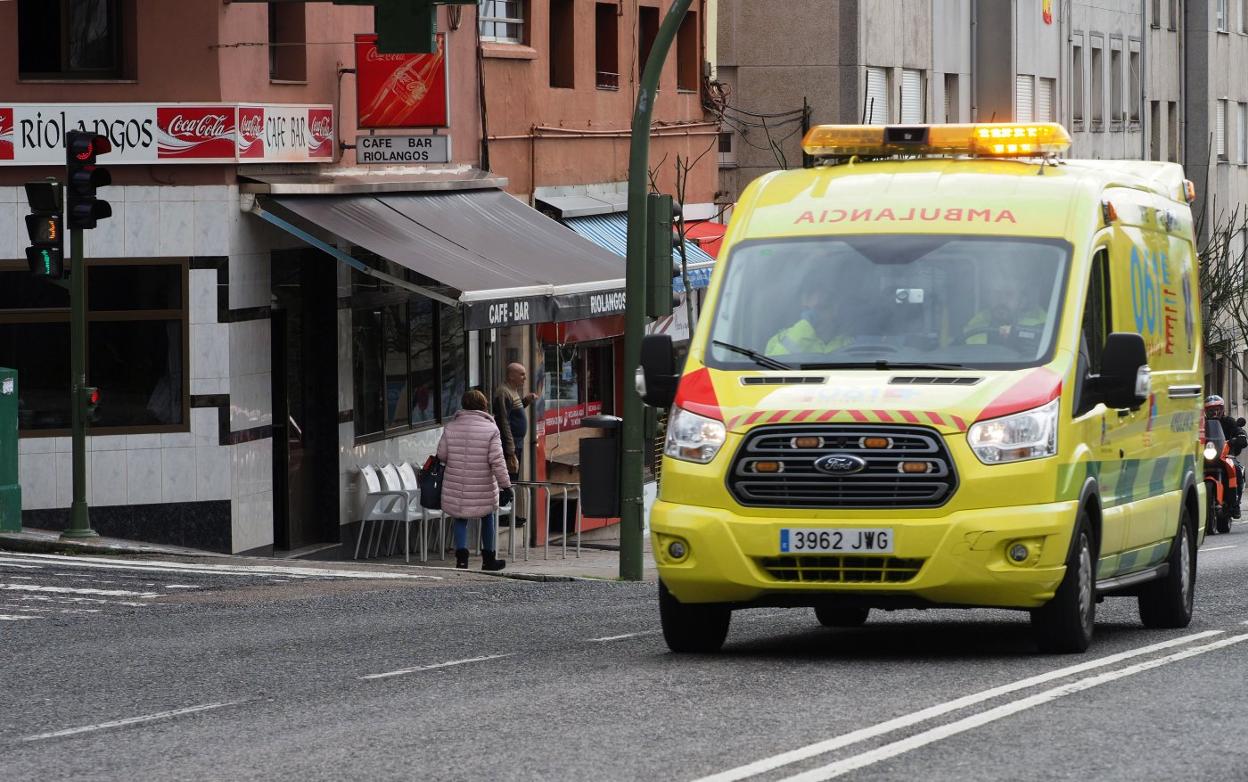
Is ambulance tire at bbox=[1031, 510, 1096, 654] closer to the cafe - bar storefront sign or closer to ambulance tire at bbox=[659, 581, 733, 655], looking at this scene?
ambulance tire at bbox=[659, 581, 733, 655]

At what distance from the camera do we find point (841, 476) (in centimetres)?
1184

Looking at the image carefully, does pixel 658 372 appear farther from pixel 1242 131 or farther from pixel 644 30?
pixel 1242 131

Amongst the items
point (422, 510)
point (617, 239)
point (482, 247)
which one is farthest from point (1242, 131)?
point (422, 510)

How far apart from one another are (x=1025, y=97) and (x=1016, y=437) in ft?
141

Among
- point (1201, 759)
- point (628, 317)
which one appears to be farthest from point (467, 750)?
point (628, 317)

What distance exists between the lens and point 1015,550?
11.8 meters

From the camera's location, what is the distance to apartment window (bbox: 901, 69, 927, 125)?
153 feet

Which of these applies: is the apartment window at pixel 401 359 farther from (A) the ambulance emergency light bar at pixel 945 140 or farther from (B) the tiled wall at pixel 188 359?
(A) the ambulance emergency light bar at pixel 945 140

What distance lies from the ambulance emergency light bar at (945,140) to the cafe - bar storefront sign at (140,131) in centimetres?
1049

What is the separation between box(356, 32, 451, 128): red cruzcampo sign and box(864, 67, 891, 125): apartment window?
790 inches

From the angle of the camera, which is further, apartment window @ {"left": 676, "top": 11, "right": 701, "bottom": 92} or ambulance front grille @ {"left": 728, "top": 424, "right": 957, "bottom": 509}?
apartment window @ {"left": 676, "top": 11, "right": 701, "bottom": 92}

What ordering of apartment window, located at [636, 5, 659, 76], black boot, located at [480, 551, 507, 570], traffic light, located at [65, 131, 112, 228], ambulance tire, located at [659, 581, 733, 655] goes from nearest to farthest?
1. ambulance tire, located at [659, 581, 733, 655]
2. traffic light, located at [65, 131, 112, 228]
3. black boot, located at [480, 551, 507, 570]
4. apartment window, located at [636, 5, 659, 76]

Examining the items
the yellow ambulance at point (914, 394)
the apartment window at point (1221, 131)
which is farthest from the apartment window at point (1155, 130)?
the yellow ambulance at point (914, 394)

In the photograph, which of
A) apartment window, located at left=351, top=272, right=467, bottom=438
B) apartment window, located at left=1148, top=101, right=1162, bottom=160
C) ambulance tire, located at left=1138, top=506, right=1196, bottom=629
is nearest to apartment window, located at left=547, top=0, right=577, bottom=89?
apartment window, located at left=351, top=272, right=467, bottom=438
